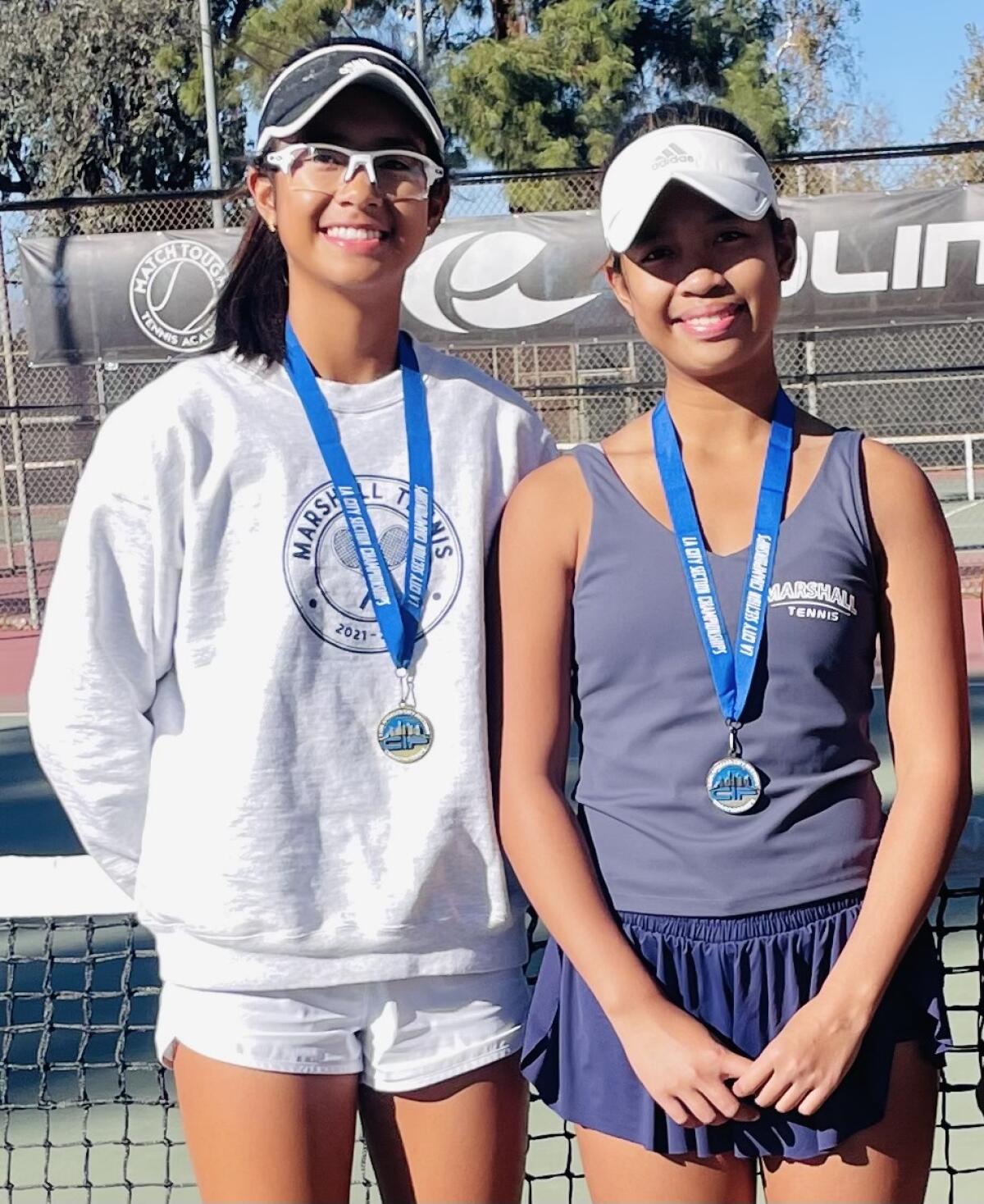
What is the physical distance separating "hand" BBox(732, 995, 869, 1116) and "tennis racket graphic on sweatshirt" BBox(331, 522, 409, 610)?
756 millimetres

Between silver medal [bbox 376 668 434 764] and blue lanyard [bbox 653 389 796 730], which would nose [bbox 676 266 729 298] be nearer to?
blue lanyard [bbox 653 389 796 730]

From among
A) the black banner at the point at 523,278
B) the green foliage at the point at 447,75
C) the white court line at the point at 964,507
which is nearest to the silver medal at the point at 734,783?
the black banner at the point at 523,278

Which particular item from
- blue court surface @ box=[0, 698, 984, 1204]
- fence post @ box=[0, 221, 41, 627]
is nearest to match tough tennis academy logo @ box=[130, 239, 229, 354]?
fence post @ box=[0, 221, 41, 627]

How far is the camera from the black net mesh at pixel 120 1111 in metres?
3.51

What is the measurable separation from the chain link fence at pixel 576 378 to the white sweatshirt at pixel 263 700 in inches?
236

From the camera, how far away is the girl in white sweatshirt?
2.17m

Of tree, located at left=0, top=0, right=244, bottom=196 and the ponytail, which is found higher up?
tree, located at left=0, top=0, right=244, bottom=196

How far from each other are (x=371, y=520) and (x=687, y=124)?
2.18 ft

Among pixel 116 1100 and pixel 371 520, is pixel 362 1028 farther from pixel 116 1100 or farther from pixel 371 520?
pixel 116 1100

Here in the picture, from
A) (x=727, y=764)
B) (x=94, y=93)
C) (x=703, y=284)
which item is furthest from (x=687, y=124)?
(x=94, y=93)

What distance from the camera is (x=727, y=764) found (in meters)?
2.05

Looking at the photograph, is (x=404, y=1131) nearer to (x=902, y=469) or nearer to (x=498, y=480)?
(x=498, y=480)

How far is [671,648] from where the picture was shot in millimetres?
2086

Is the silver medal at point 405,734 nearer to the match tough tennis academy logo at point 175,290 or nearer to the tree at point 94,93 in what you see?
the match tough tennis academy logo at point 175,290
